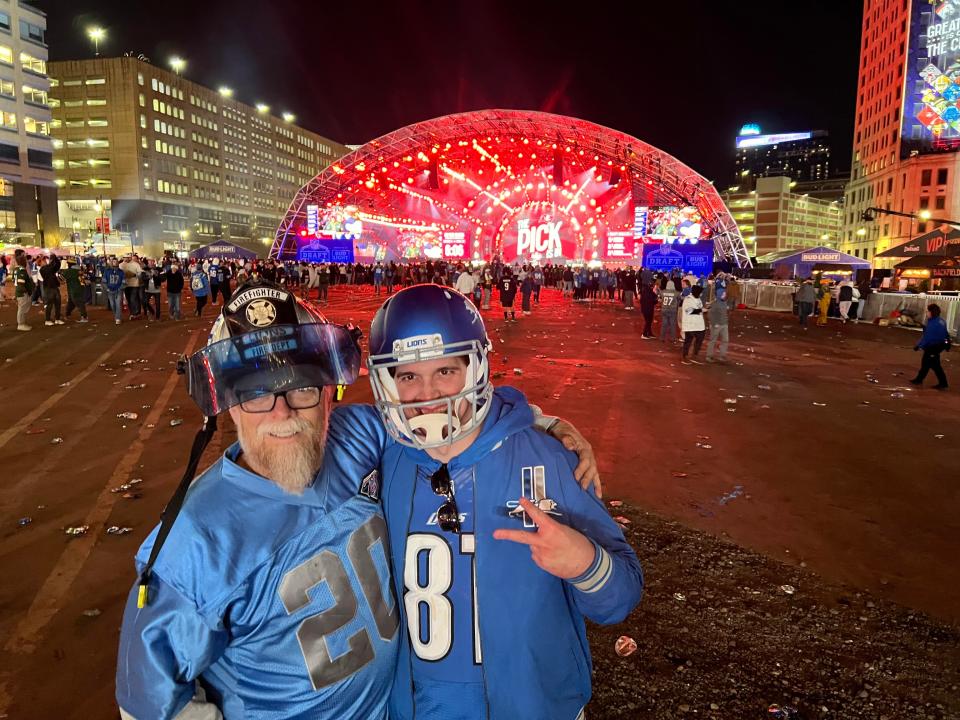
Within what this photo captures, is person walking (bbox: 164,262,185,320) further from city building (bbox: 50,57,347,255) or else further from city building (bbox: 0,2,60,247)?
city building (bbox: 50,57,347,255)

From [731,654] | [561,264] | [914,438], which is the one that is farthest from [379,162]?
[731,654]

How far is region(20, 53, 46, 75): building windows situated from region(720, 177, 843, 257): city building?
374 feet

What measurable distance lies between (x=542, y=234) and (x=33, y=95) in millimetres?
57326

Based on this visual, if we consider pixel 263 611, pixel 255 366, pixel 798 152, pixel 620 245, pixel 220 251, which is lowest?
pixel 263 611

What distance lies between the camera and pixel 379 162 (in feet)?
145

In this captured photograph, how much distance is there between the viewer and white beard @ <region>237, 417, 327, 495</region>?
5.18ft

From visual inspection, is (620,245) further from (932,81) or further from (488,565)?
(932,81)

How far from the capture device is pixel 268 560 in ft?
Answer: 4.86

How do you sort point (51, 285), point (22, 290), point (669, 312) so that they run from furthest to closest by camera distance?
point (51, 285) < point (669, 312) < point (22, 290)

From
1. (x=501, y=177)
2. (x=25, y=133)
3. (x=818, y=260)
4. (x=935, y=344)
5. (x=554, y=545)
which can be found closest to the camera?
(x=554, y=545)

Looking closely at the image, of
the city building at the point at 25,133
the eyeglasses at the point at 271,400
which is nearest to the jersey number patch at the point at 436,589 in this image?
the eyeglasses at the point at 271,400

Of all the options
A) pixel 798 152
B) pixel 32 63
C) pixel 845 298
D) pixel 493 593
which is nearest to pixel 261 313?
pixel 493 593

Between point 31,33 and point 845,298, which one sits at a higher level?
point 31,33

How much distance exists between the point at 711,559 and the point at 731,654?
1150 millimetres
